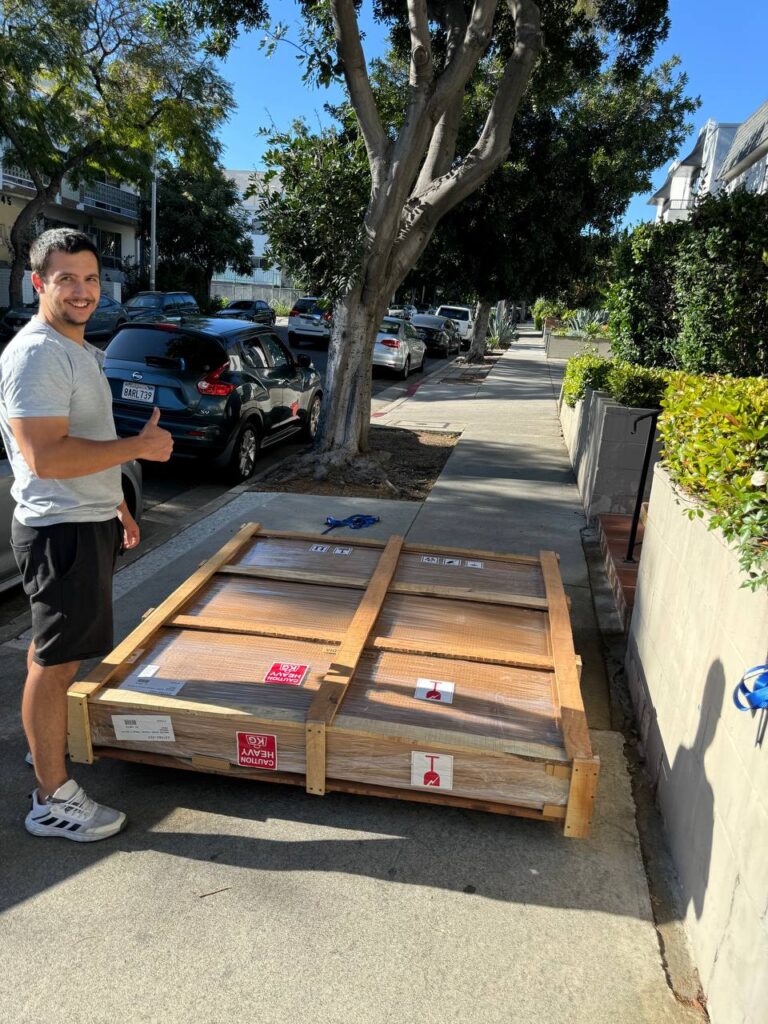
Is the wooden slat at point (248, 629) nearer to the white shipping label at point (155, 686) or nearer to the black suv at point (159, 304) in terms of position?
the white shipping label at point (155, 686)

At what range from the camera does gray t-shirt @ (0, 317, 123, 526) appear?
103 inches

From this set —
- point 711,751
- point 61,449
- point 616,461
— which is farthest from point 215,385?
point 711,751

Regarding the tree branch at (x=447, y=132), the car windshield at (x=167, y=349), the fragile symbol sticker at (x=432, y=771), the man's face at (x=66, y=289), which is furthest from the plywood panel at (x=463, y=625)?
the tree branch at (x=447, y=132)

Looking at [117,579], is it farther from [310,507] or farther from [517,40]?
[517,40]

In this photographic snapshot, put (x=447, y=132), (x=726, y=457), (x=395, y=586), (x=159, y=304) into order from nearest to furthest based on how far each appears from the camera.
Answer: (x=726, y=457), (x=395, y=586), (x=447, y=132), (x=159, y=304)

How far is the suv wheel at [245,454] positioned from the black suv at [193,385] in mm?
11

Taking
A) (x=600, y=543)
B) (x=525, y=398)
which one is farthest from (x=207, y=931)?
(x=525, y=398)

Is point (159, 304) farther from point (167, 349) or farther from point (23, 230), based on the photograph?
point (167, 349)

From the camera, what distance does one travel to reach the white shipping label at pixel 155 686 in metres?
3.20

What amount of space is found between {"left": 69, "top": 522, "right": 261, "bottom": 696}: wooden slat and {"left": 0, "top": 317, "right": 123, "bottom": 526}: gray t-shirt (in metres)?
0.71

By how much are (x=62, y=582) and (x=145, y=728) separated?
68 cm

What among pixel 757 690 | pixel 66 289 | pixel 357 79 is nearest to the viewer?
pixel 757 690

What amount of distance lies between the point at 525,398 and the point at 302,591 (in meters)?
13.8

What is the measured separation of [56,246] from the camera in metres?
2.77
